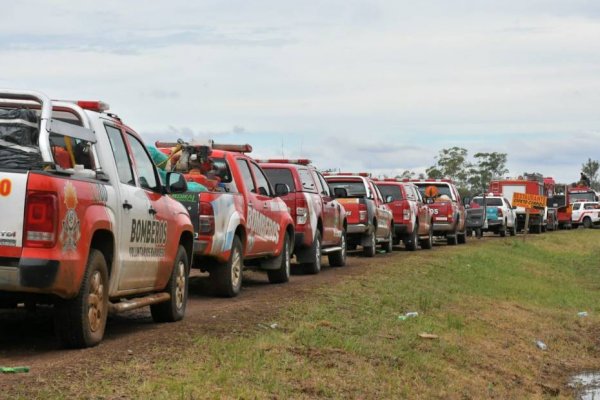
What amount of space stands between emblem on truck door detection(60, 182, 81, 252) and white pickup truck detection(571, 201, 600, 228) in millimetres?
54743

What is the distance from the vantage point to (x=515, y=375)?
11375 mm

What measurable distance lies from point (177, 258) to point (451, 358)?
304cm

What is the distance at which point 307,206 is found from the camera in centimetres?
1723

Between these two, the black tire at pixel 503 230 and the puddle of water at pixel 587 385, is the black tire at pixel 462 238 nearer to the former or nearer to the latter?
the black tire at pixel 503 230

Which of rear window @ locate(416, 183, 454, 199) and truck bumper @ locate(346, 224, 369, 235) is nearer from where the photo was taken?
truck bumper @ locate(346, 224, 369, 235)

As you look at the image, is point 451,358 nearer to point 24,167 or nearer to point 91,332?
point 91,332

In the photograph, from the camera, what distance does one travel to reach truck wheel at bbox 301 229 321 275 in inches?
704

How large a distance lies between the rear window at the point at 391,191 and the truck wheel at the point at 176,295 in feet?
55.2

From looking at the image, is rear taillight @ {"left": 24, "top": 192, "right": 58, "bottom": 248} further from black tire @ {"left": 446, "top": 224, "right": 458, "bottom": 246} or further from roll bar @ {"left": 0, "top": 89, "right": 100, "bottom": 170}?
black tire @ {"left": 446, "top": 224, "right": 458, "bottom": 246}

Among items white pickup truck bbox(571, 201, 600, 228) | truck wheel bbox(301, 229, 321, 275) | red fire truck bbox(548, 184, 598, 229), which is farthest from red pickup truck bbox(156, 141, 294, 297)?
white pickup truck bbox(571, 201, 600, 228)

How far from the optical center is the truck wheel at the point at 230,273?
13.0 m

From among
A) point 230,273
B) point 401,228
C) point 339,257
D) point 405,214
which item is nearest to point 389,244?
point 401,228

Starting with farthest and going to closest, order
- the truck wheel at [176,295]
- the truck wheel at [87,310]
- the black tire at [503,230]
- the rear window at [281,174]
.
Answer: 1. the black tire at [503,230]
2. the rear window at [281,174]
3. the truck wheel at [176,295]
4. the truck wheel at [87,310]

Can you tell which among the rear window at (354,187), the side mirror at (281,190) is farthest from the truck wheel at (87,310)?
the rear window at (354,187)
